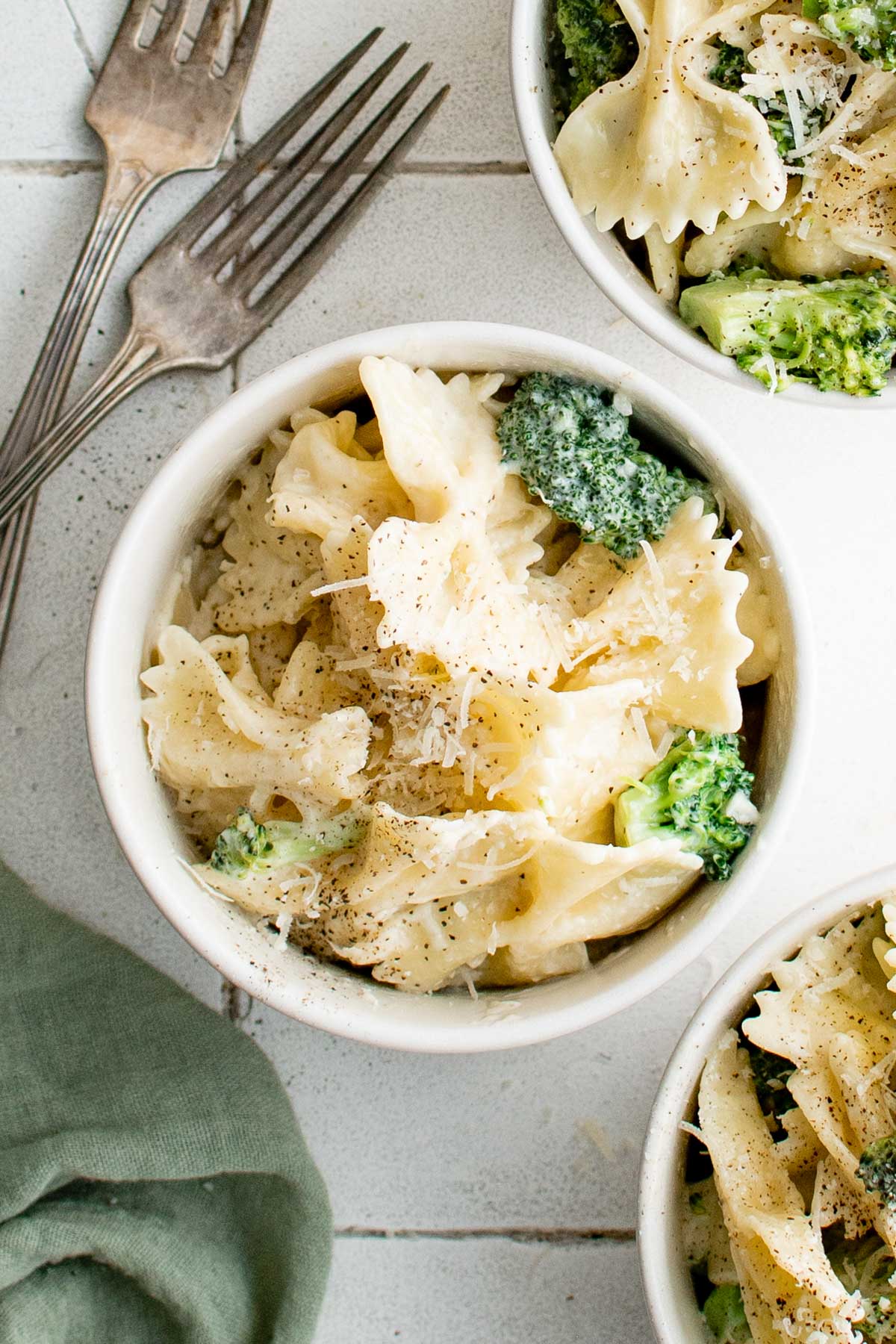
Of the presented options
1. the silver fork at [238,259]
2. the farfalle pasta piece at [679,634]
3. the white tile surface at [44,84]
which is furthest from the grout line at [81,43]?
the farfalle pasta piece at [679,634]

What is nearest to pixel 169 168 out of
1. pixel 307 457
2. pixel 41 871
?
pixel 307 457

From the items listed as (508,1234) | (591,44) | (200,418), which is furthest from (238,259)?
(508,1234)

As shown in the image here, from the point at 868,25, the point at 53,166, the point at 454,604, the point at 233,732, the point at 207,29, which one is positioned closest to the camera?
the point at 868,25

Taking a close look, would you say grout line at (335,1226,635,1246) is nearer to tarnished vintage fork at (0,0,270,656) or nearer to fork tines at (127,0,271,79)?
tarnished vintage fork at (0,0,270,656)

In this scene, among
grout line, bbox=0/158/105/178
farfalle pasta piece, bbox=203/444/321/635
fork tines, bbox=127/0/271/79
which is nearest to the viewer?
farfalle pasta piece, bbox=203/444/321/635

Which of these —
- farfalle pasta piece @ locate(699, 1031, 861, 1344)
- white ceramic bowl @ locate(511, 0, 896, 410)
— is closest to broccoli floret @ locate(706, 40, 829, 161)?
white ceramic bowl @ locate(511, 0, 896, 410)

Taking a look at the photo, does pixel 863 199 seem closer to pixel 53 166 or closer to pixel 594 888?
pixel 594 888

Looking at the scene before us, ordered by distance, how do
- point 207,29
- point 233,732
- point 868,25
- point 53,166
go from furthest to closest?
point 53,166 < point 207,29 < point 233,732 < point 868,25
